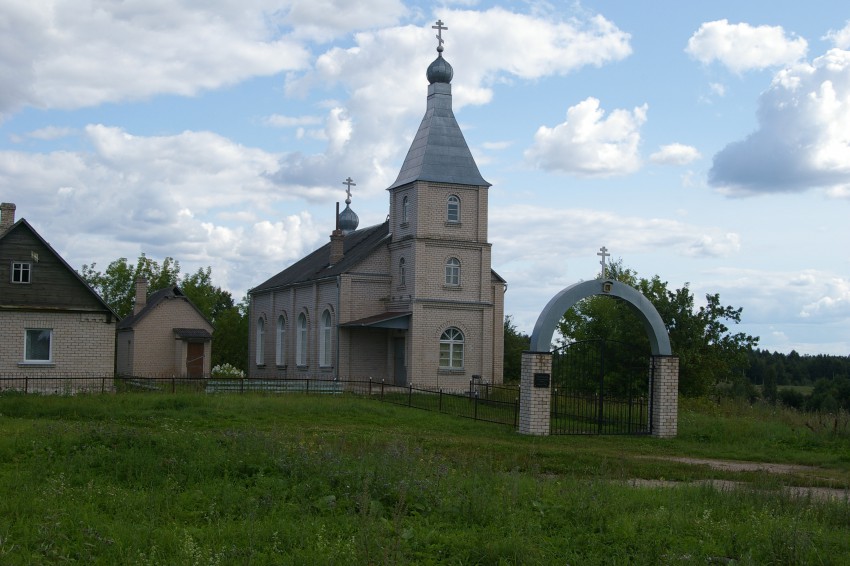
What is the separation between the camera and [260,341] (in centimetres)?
5009

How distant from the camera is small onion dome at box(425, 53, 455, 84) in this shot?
37.8m

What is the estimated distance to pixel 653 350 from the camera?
22.1m

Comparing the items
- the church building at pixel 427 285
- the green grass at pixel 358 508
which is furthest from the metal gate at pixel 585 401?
the church building at pixel 427 285

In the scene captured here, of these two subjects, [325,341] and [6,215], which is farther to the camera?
[325,341]

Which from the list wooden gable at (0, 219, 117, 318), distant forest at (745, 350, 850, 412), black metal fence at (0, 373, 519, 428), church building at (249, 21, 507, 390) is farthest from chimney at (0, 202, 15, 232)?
distant forest at (745, 350, 850, 412)

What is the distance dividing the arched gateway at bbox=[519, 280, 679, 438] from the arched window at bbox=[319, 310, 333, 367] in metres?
19.9

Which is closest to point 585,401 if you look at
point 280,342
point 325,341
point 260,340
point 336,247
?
point 325,341

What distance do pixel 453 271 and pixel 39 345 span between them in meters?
14.8

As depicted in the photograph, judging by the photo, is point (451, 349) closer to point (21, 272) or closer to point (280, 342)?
point (280, 342)

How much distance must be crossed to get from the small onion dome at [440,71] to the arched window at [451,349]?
9676mm

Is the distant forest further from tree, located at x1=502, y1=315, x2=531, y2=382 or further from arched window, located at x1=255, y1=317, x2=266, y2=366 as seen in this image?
arched window, located at x1=255, y1=317, x2=266, y2=366

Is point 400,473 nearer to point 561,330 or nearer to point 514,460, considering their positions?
point 514,460

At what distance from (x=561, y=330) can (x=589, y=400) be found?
35.9 metres

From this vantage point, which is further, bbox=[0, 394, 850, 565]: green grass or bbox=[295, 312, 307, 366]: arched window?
bbox=[295, 312, 307, 366]: arched window
